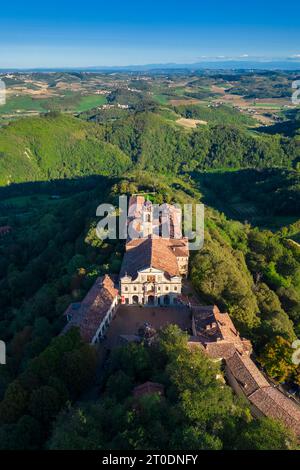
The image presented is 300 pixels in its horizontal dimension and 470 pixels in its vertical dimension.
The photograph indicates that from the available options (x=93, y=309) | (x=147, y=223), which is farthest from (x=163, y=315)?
(x=147, y=223)

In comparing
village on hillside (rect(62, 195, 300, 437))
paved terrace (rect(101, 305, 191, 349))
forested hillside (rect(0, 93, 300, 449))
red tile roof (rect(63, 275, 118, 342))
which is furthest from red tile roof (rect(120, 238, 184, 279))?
paved terrace (rect(101, 305, 191, 349))

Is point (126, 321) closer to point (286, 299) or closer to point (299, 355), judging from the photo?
point (299, 355)

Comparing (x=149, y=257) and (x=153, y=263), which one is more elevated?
(x=149, y=257)

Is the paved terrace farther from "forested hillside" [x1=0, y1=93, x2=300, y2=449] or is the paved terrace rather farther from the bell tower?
the bell tower

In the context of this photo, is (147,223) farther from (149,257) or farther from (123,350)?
(123,350)

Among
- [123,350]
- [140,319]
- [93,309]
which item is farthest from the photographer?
[140,319]

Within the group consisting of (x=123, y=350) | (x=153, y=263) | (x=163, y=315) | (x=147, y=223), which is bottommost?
(x=163, y=315)

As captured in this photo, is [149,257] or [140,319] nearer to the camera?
[140,319]
